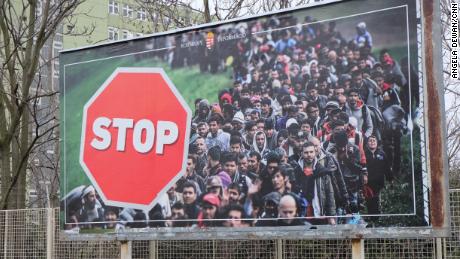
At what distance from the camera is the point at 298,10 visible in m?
8.17

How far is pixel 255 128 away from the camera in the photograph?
27.6 ft

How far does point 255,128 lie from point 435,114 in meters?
2.27

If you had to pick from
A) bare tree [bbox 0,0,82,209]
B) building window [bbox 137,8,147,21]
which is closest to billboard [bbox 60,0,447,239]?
bare tree [bbox 0,0,82,209]

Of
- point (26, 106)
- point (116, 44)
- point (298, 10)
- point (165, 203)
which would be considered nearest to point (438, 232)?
point (298, 10)

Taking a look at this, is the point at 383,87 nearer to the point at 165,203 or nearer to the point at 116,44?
the point at 165,203

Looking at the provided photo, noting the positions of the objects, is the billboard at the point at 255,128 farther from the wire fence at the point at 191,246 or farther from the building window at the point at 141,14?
the building window at the point at 141,14

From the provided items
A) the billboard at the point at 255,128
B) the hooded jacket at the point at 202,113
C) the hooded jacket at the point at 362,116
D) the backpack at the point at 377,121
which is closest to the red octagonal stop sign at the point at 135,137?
the billboard at the point at 255,128

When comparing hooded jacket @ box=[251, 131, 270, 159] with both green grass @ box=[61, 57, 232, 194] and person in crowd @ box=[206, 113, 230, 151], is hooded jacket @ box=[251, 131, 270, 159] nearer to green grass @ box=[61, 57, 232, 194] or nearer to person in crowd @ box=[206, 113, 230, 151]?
person in crowd @ box=[206, 113, 230, 151]

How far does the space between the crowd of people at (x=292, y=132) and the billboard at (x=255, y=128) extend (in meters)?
0.01

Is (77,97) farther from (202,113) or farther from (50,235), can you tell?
(50,235)

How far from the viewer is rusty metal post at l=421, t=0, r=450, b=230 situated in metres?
6.99

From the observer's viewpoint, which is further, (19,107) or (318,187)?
(19,107)

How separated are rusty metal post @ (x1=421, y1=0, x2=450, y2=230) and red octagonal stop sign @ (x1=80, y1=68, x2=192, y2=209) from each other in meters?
3.29

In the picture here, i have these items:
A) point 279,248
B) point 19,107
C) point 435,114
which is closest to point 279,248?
point 279,248
